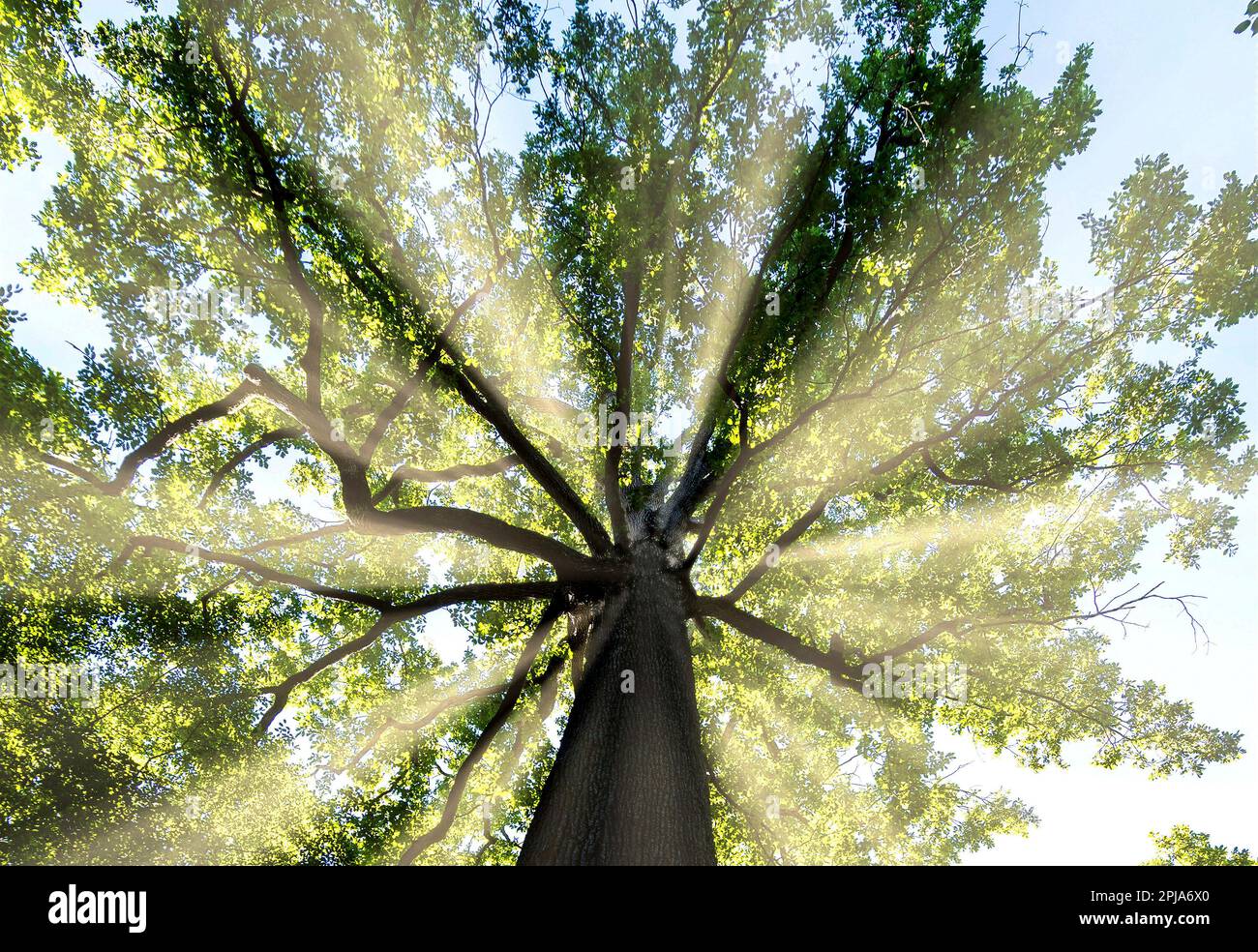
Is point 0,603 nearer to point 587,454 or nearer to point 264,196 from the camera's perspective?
point 264,196

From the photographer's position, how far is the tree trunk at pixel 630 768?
2861mm

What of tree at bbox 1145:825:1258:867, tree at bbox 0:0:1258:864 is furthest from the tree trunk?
tree at bbox 1145:825:1258:867

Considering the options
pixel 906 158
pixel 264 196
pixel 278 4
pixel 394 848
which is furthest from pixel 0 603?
pixel 906 158

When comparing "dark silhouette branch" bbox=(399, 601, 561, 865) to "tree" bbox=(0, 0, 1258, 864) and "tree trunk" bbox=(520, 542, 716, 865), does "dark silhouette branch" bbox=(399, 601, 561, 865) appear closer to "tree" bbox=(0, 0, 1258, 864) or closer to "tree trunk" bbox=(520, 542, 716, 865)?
"tree" bbox=(0, 0, 1258, 864)

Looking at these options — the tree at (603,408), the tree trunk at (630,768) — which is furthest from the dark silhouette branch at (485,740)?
the tree trunk at (630,768)

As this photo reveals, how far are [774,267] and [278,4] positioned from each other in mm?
5830

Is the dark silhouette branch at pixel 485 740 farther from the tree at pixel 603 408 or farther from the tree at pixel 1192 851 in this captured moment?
the tree at pixel 1192 851

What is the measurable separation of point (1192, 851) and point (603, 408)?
31.9 feet

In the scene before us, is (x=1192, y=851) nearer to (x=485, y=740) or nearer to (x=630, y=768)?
(x=630, y=768)

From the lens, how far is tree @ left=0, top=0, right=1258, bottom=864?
491 centimetres

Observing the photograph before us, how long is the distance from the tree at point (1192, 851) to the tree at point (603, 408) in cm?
114

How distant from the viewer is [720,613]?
22.6 feet

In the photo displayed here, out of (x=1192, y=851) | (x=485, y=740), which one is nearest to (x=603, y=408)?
(x=485, y=740)

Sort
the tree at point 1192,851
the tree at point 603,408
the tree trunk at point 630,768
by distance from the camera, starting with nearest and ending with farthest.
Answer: the tree trunk at point 630,768, the tree at point 603,408, the tree at point 1192,851
